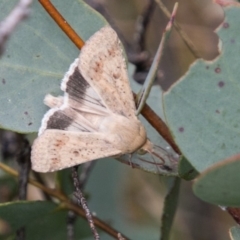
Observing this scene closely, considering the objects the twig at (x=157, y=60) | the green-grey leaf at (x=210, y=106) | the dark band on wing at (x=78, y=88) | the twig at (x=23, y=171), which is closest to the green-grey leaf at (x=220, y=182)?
the green-grey leaf at (x=210, y=106)

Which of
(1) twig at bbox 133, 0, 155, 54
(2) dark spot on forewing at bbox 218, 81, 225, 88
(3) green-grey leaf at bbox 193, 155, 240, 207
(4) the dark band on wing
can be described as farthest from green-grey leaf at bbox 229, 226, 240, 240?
(1) twig at bbox 133, 0, 155, 54

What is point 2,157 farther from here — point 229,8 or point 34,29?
point 229,8

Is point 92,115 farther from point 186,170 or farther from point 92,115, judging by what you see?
point 186,170

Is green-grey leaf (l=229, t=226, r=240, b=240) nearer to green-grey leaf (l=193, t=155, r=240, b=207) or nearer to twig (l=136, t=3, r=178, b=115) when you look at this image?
green-grey leaf (l=193, t=155, r=240, b=207)

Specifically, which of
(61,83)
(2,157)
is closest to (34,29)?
(61,83)

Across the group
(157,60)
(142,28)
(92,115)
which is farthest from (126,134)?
(142,28)

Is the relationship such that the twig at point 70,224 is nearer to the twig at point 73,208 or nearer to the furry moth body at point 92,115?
the twig at point 73,208

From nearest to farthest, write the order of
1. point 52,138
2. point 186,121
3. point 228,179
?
1. point 228,179
2. point 186,121
3. point 52,138
